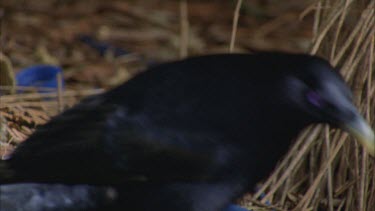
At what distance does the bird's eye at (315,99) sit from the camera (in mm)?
2381

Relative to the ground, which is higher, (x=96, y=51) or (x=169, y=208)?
(x=169, y=208)

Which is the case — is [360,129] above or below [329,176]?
above

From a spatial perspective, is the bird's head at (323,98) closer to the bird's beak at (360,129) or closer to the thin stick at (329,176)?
the bird's beak at (360,129)

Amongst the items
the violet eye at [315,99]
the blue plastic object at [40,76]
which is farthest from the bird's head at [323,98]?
the blue plastic object at [40,76]

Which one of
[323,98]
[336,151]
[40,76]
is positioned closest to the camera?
[323,98]

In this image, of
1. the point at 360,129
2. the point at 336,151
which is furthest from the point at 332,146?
the point at 360,129

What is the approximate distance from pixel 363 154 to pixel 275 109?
0.86 meters

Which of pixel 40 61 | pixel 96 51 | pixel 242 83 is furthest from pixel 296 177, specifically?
pixel 96 51

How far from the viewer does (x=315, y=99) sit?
2385 millimetres

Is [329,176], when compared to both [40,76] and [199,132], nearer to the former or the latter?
[199,132]

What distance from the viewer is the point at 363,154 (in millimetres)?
3184

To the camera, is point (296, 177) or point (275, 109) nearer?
point (275, 109)

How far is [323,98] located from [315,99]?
17mm

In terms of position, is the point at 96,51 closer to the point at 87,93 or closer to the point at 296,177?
the point at 87,93
